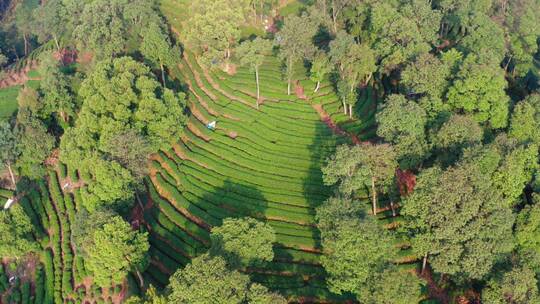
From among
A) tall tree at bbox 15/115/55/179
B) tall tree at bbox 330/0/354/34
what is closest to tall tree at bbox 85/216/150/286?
tall tree at bbox 15/115/55/179

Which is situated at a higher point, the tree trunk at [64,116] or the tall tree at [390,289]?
the tree trunk at [64,116]

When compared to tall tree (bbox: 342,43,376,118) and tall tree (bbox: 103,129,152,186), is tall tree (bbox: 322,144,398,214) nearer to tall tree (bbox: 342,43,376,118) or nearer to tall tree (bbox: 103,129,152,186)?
tall tree (bbox: 342,43,376,118)

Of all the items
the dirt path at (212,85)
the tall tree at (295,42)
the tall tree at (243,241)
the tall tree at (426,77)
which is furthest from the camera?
the dirt path at (212,85)

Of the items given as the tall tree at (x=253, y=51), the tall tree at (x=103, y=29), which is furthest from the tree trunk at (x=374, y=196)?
the tall tree at (x=103, y=29)

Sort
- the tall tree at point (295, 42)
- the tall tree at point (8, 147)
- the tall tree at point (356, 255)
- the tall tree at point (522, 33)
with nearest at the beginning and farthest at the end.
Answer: the tall tree at point (356, 255)
the tall tree at point (8, 147)
the tall tree at point (295, 42)
the tall tree at point (522, 33)

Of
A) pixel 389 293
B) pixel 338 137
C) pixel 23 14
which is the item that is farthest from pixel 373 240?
pixel 23 14

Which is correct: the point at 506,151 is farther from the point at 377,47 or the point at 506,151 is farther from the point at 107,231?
the point at 107,231

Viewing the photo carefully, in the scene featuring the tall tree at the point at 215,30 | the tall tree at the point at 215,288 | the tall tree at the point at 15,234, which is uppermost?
the tall tree at the point at 215,30

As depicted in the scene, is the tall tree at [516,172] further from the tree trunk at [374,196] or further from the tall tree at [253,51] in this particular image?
the tall tree at [253,51]
